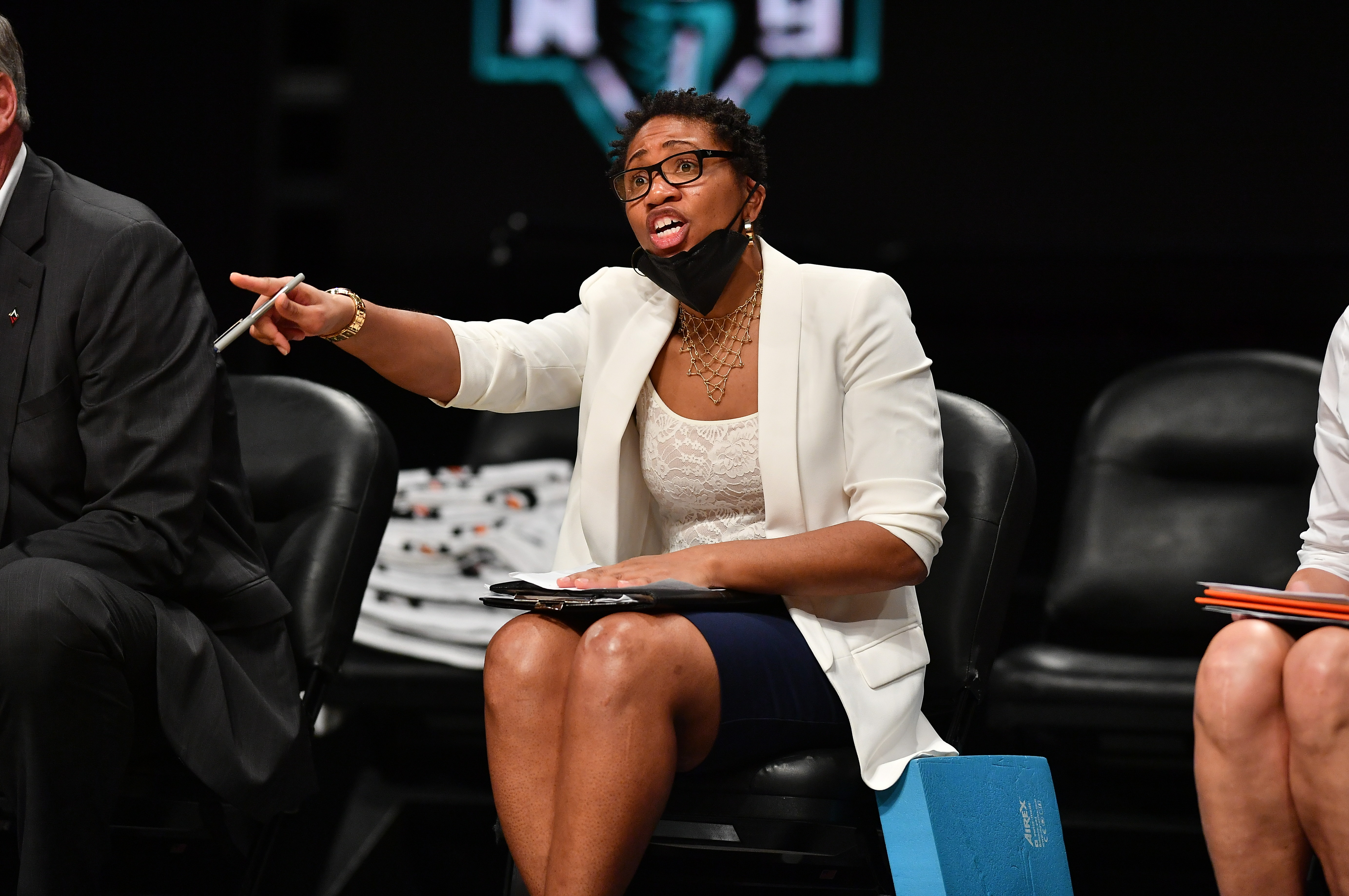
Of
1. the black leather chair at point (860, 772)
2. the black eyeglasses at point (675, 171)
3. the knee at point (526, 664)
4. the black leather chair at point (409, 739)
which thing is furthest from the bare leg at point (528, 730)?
the black leather chair at point (409, 739)

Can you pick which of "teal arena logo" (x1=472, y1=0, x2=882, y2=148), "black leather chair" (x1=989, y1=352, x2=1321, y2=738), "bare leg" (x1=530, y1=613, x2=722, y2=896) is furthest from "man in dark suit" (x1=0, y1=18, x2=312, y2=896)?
"teal arena logo" (x1=472, y1=0, x2=882, y2=148)

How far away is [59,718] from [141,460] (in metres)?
0.36

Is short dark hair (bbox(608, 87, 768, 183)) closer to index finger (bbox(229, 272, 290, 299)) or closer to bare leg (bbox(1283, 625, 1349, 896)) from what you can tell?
index finger (bbox(229, 272, 290, 299))

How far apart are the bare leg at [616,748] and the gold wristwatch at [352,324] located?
0.58 meters

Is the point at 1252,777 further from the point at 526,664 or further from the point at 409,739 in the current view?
the point at 409,739

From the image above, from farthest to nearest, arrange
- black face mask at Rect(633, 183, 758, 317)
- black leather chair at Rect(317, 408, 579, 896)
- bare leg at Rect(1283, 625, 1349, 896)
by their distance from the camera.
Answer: black leather chair at Rect(317, 408, 579, 896) → black face mask at Rect(633, 183, 758, 317) → bare leg at Rect(1283, 625, 1349, 896)

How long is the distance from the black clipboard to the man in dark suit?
0.39 m

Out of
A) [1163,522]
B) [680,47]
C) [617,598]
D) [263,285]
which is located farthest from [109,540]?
[680,47]

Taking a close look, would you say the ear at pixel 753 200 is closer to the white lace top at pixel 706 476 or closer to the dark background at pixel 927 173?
the white lace top at pixel 706 476

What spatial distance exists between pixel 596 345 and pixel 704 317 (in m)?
0.17

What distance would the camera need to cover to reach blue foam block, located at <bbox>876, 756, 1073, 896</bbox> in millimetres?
1812

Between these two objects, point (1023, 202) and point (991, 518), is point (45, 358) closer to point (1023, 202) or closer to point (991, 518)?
point (991, 518)

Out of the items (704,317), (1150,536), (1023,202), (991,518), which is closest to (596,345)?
(704,317)

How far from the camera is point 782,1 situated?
393cm
